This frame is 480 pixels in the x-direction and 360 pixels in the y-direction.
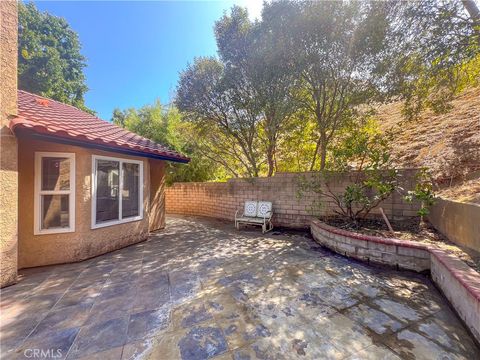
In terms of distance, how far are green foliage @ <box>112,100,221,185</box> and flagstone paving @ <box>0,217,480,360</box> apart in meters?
7.39

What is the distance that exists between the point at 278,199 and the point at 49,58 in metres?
19.4

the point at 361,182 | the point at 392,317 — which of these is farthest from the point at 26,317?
the point at 361,182

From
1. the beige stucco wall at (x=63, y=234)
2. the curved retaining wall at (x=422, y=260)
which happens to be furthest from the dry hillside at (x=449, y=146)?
the beige stucco wall at (x=63, y=234)

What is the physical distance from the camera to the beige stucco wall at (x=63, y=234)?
→ 4.15m

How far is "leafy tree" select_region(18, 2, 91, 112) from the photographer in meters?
14.4

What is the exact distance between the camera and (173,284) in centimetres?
357

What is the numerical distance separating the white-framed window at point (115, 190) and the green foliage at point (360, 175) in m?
5.12

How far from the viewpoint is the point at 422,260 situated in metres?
3.87

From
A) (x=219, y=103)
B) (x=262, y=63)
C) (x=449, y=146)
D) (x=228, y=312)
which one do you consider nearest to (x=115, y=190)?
(x=228, y=312)

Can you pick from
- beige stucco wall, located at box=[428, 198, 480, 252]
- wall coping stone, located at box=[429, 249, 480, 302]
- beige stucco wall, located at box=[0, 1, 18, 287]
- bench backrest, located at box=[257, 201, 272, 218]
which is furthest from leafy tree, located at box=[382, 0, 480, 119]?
beige stucco wall, located at box=[0, 1, 18, 287]

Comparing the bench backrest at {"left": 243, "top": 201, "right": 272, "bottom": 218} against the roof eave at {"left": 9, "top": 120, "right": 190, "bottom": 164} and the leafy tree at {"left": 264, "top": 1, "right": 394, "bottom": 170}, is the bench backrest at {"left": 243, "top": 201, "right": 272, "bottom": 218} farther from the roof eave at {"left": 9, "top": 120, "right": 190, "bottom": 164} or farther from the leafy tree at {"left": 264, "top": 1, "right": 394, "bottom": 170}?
the roof eave at {"left": 9, "top": 120, "right": 190, "bottom": 164}

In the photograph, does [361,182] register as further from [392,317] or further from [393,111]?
[393,111]

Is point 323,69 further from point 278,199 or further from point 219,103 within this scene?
point 278,199

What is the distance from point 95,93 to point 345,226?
22378 mm
